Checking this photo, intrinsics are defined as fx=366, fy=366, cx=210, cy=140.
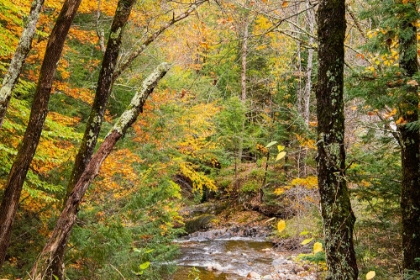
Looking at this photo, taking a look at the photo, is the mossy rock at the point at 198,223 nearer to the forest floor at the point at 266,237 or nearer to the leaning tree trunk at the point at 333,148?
the forest floor at the point at 266,237

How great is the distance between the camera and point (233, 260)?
39.4 ft

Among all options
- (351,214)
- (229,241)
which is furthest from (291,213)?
(351,214)

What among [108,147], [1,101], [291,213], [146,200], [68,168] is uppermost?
[1,101]

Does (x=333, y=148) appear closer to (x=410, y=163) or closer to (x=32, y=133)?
(x=410, y=163)

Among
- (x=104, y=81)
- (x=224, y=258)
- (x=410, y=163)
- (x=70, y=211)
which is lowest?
(x=224, y=258)

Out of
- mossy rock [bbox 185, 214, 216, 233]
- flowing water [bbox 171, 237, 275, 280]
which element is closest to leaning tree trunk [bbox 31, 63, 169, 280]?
flowing water [bbox 171, 237, 275, 280]

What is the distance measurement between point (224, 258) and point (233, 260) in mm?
435

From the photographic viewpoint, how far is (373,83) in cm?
457

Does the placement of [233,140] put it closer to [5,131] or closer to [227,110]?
[227,110]

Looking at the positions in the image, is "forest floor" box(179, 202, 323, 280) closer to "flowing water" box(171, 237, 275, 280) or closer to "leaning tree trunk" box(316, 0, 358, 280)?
"flowing water" box(171, 237, 275, 280)

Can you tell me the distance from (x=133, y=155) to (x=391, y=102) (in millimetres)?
7507

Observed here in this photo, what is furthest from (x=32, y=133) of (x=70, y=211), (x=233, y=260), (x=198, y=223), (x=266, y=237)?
(x=198, y=223)

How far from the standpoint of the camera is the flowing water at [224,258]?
10.6m

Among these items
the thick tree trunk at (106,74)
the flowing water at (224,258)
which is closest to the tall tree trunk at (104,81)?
the thick tree trunk at (106,74)
